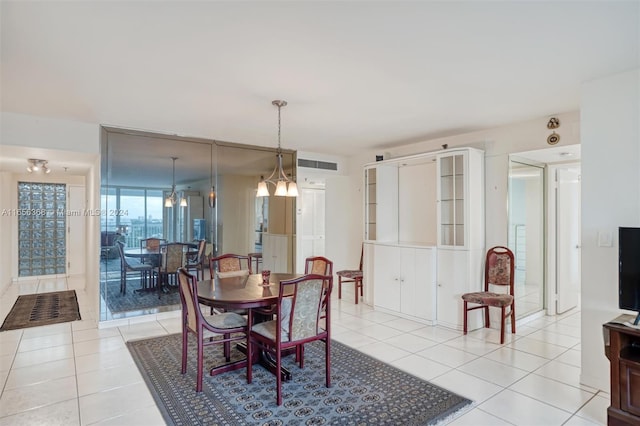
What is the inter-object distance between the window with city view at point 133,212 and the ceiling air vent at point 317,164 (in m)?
2.37

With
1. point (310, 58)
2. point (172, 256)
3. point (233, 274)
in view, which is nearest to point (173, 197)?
point (172, 256)

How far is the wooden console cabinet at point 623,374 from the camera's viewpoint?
7.24ft

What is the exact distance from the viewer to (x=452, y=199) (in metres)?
4.55

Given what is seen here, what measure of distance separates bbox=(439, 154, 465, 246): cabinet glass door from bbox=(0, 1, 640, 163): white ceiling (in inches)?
24.8

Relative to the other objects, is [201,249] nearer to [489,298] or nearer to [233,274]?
[233,274]

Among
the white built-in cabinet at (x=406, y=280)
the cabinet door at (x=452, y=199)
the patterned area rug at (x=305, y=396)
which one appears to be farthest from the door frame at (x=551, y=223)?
the patterned area rug at (x=305, y=396)

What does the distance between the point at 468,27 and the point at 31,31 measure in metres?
2.66

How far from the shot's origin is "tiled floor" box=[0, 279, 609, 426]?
8.07 feet

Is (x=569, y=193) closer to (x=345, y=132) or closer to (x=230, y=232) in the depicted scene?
(x=345, y=132)

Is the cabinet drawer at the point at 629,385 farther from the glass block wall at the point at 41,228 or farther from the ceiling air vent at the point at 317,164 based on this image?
the glass block wall at the point at 41,228

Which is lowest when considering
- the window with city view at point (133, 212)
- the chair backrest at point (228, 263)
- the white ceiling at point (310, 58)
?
the chair backrest at point (228, 263)

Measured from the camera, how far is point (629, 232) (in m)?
2.44

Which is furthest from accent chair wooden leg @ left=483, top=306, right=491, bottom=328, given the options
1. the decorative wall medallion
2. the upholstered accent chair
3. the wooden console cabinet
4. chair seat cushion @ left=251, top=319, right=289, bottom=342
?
chair seat cushion @ left=251, top=319, right=289, bottom=342

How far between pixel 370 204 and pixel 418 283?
1476 mm
